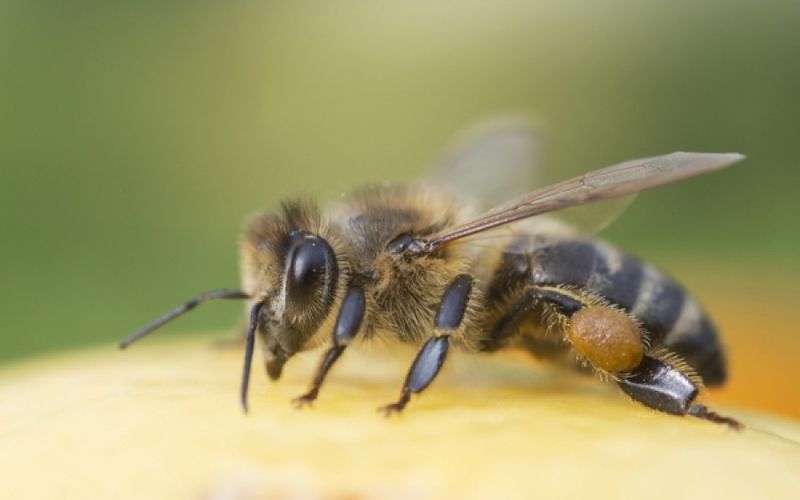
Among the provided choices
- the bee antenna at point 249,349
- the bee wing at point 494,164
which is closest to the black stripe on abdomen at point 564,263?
the bee antenna at point 249,349

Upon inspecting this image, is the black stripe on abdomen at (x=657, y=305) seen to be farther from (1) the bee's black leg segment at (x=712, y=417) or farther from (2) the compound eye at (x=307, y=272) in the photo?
(2) the compound eye at (x=307, y=272)

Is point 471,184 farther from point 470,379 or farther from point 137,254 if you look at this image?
point 137,254

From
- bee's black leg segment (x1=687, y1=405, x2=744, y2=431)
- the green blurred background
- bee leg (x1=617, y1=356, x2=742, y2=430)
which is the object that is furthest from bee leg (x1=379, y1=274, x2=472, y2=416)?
the green blurred background

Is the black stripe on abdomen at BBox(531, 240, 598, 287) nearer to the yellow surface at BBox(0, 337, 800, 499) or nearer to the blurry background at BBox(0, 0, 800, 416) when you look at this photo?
the yellow surface at BBox(0, 337, 800, 499)

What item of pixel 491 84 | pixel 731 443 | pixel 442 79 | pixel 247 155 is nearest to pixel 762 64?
pixel 491 84

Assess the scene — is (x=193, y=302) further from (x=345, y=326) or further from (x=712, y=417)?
(x=712, y=417)

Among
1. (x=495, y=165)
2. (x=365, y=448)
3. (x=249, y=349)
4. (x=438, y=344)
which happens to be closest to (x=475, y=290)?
(x=438, y=344)
